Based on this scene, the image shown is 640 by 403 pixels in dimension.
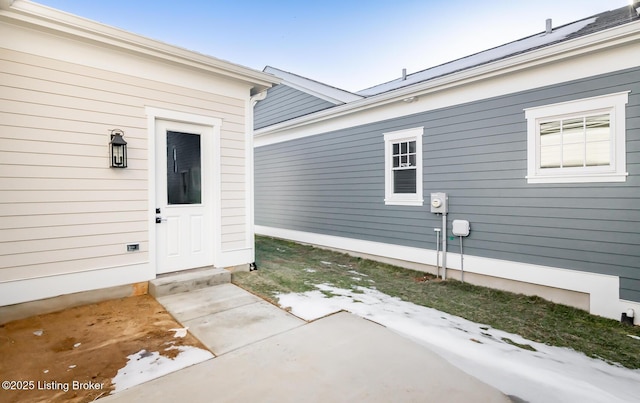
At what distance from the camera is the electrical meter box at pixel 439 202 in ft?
17.4

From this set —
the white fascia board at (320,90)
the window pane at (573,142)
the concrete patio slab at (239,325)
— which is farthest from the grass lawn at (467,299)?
the white fascia board at (320,90)

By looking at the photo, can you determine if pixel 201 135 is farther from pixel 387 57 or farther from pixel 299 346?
Answer: pixel 387 57

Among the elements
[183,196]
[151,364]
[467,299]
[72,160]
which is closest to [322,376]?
[151,364]

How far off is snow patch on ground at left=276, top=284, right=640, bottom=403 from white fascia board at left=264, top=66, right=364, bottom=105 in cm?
486

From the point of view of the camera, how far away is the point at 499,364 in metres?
2.49

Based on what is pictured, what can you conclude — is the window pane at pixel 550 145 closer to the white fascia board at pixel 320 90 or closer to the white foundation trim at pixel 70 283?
the white fascia board at pixel 320 90

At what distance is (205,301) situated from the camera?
3.70 meters

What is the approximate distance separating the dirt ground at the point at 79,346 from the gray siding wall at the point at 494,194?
4.35 m

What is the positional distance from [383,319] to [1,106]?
4496 mm

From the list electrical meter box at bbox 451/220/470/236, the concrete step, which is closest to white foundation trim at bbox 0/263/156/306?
the concrete step

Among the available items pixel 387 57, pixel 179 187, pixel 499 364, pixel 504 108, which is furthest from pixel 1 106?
pixel 387 57

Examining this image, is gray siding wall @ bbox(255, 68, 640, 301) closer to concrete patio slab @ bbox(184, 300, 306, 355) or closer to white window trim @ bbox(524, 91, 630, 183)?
white window trim @ bbox(524, 91, 630, 183)

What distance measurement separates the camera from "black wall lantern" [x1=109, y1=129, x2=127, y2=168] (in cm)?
370

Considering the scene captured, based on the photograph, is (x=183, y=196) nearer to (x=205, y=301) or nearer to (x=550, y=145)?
(x=205, y=301)
